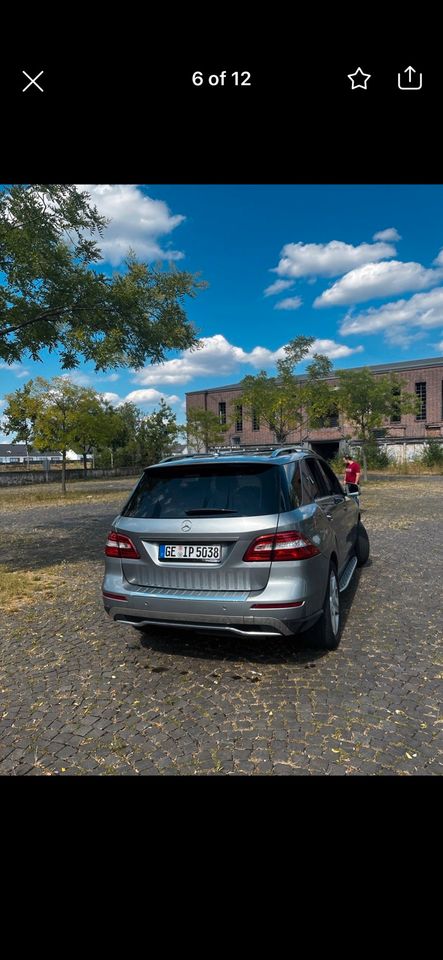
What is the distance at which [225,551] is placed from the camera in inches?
129

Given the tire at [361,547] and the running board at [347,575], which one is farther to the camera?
the tire at [361,547]

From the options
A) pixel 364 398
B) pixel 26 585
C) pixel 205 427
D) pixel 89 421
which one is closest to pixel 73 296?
pixel 26 585

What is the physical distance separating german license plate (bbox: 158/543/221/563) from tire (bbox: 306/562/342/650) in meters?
1.07

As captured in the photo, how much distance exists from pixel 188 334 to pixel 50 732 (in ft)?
22.6

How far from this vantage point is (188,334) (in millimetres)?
8297

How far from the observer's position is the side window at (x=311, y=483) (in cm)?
391

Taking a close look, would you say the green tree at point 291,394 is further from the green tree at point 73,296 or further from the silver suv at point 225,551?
the silver suv at point 225,551

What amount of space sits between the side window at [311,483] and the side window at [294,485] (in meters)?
0.11

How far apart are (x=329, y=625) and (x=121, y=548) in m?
1.91

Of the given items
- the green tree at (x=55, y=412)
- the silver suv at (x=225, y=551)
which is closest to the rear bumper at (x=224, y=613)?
the silver suv at (x=225, y=551)

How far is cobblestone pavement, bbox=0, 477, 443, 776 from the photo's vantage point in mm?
2580

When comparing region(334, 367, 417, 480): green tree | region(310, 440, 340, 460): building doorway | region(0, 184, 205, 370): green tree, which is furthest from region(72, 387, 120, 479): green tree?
region(310, 440, 340, 460): building doorway
